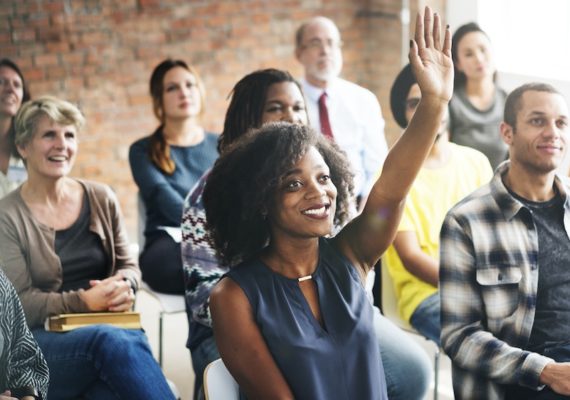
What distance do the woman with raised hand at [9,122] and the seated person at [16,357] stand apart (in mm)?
812

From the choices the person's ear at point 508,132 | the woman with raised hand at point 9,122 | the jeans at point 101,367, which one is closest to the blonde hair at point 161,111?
the woman with raised hand at point 9,122

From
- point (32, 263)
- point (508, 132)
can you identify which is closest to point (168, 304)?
point (32, 263)

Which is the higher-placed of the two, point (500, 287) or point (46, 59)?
point (46, 59)

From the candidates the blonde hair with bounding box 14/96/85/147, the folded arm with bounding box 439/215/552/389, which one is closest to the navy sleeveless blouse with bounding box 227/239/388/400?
the folded arm with bounding box 439/215/552/389

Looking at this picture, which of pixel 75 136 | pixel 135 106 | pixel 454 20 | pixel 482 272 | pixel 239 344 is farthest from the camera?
pixel 135 106

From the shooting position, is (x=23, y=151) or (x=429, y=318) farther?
(x=429, y=318)

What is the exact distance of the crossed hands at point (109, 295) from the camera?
275cm

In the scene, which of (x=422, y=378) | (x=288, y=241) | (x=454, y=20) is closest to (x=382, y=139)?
(x=454, y=20)

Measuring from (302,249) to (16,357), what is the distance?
2.29 feet

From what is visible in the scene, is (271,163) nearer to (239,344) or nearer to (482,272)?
(239,344)

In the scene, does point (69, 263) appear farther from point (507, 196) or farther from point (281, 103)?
point (507, 196)

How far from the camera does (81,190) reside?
292 cm

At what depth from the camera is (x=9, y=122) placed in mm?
3139

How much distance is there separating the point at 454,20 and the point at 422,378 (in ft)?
4.32
